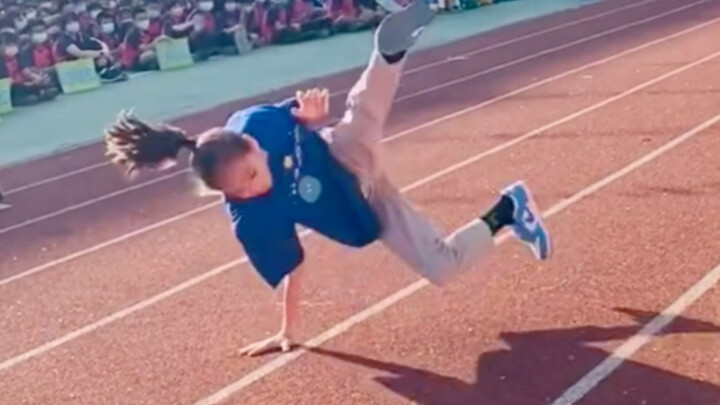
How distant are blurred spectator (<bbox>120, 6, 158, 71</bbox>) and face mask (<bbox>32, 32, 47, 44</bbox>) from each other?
109 cm

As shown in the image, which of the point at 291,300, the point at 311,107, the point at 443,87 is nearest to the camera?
the point at 311,107

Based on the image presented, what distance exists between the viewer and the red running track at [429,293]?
5.34 meters

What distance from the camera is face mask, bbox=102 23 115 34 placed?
16.5m

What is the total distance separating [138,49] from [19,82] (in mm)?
2211

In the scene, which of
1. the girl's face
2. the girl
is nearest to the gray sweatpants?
the girl

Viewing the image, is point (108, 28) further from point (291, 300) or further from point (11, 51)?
point (291, 300)

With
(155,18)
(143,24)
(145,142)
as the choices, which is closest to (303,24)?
(155,18)

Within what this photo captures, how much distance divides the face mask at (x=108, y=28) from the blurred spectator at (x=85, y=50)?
420 millimetres

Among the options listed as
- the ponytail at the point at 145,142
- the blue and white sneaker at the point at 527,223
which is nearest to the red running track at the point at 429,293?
the blue and white sneaker at the point at 527,223

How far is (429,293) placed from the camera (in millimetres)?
6395

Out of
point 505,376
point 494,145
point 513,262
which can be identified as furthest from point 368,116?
point 494,145

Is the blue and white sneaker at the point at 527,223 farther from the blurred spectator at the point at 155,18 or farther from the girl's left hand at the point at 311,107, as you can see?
the blurred spectator at the point at 155,18

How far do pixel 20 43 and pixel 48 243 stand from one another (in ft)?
24.2

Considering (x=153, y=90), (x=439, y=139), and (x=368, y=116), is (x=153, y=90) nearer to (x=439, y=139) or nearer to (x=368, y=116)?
(x=439, y=139)
